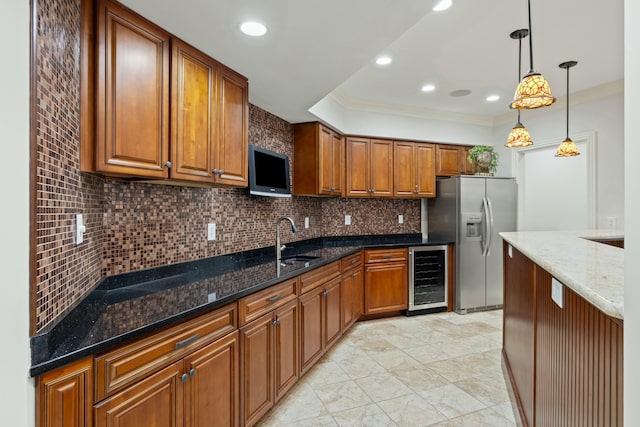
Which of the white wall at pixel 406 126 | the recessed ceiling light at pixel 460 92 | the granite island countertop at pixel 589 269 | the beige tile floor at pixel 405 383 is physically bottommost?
the beige tile floor at pixel 405 383

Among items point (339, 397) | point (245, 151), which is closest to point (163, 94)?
point (245, 151)

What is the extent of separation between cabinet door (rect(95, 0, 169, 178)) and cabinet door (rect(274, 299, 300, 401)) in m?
1.16

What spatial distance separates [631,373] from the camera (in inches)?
25.0

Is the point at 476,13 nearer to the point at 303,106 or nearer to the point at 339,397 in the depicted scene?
the point at 303,106

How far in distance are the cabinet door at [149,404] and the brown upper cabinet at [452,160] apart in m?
4.21

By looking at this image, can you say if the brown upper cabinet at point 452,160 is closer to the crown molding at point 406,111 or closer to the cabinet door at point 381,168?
the crown molding at point 406,111

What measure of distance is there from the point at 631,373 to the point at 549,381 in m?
0.96

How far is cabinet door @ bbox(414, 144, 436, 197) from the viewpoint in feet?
14.9

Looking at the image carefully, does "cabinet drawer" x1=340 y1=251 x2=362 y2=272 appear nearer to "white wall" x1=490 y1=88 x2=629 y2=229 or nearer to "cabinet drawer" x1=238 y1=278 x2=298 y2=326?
"cabinet drawer" x1=238 y1=278 x2=298 y2=326

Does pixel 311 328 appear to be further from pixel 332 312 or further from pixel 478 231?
pixel 478 231

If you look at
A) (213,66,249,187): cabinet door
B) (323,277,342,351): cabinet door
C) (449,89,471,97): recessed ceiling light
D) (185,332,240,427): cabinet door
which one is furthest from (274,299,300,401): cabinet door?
(449,89,471,97): recessed ceiling light

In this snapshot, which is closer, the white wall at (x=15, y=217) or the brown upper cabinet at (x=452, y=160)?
the white wall at (x=15, y=217)

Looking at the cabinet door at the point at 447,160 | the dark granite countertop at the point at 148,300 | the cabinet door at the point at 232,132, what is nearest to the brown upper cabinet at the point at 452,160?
the cabinet door at the point at 447,160

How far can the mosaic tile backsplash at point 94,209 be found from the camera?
3.64 feet
